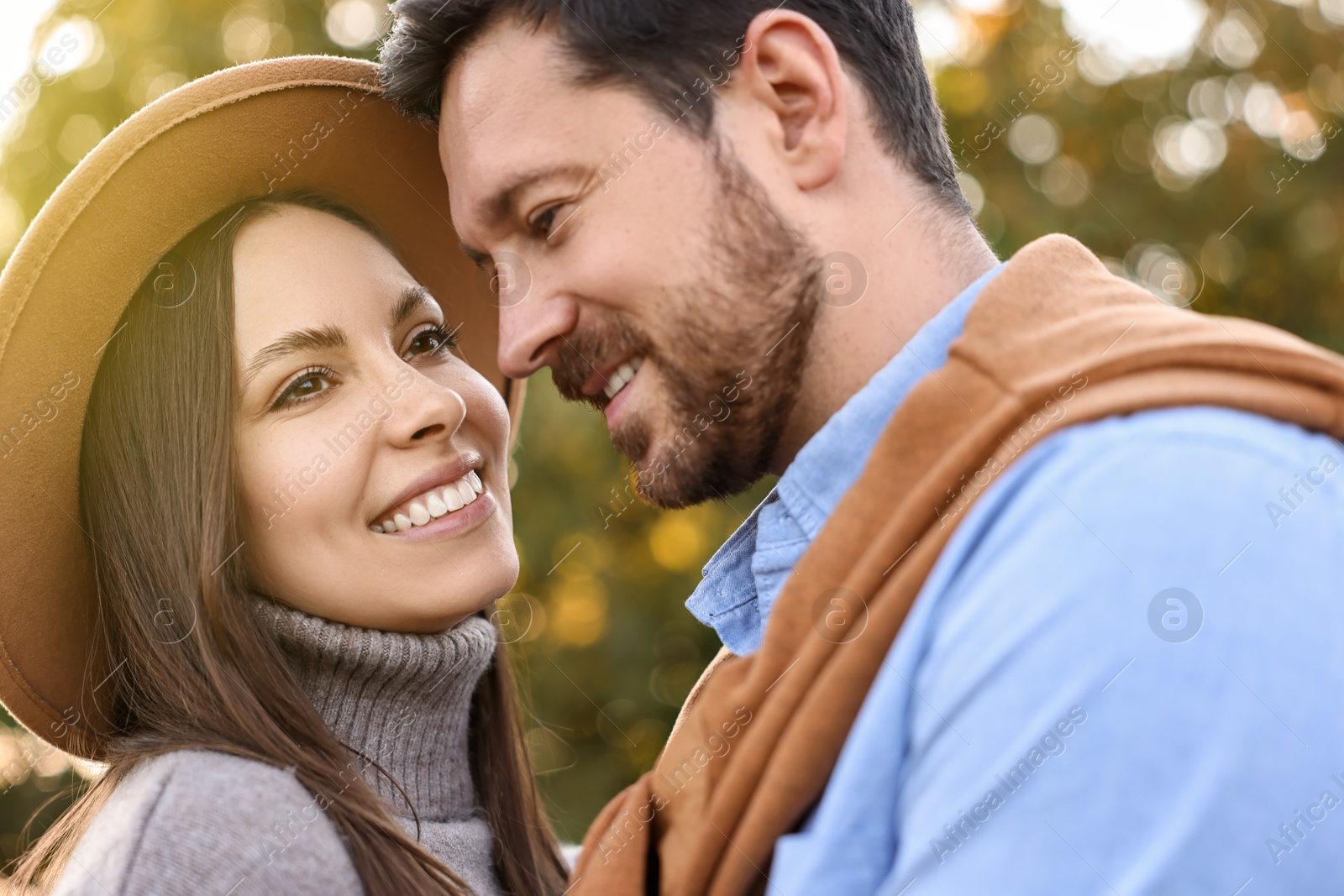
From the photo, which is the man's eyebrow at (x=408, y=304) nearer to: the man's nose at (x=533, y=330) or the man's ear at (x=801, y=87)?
the man's nose at (x=533, y=330)

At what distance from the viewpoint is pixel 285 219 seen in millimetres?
2117

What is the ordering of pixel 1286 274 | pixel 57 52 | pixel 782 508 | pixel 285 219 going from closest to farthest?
pixel 782 508
pixel 285 219
pixel 57 52
pixel 1286 274

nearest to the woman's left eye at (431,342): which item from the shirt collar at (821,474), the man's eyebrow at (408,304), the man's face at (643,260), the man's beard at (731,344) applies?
the man's eyebrow at (408,304)

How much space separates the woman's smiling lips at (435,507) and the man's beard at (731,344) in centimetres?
46

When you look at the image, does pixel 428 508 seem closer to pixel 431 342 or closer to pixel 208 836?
pixel 431 342

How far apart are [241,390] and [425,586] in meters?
0.46

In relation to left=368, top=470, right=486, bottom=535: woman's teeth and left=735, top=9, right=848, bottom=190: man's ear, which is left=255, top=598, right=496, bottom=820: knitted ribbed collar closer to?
left=368, top=470, right=486, bottom=535: woman's teeth

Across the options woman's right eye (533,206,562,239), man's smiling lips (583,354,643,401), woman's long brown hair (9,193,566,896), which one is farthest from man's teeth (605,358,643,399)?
woman's long brown hair (9,193,566,896)

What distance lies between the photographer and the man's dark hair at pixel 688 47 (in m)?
1.71

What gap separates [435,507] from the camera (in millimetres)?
2078

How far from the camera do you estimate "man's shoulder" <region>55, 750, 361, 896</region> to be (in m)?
1.47

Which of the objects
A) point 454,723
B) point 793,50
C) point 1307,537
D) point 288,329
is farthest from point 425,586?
point 1307,537

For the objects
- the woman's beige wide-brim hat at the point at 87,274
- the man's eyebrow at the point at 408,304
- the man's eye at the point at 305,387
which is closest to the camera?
the woman's beige wide-brim hat at the point at 87,274

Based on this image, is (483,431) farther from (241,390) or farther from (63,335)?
(63,335)
